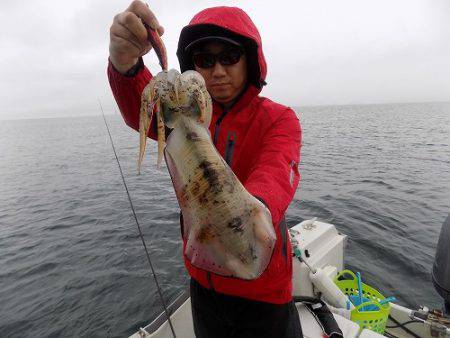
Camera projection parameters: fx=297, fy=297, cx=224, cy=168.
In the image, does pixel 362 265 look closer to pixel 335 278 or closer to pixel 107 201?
pixel 335 278

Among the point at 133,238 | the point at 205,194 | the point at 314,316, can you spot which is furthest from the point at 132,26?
the point at 133,238

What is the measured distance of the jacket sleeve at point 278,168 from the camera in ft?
5.48

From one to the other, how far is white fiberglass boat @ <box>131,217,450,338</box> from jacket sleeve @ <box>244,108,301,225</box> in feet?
8.68

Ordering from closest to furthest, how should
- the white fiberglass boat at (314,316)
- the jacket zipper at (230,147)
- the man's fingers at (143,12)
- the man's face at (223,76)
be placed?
the man's fingers at (143,12) < the man's face at (223,76) < the jacket zipper at (230,147) < the white fiberglass boat at (314,316)

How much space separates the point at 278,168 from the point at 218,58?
3.85 ft

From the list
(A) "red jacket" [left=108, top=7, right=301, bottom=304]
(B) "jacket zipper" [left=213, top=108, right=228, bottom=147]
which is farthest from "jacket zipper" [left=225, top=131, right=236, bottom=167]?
(B) "jacket zipper" [left=213, top=108, right=228, bottom=147]

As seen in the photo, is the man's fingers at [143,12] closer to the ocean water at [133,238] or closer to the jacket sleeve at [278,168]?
the jacket sleeve at [278,168]

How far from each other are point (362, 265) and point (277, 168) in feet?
29.2

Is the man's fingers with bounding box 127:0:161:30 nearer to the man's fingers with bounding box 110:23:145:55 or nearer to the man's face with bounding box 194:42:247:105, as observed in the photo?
the man's fingers with bounding box 110:23:145:55

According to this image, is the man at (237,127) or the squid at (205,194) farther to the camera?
the man at (237,127)

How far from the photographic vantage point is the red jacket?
2301mm

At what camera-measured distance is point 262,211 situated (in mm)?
1411

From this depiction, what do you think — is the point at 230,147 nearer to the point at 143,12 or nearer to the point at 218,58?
the point at 218,58

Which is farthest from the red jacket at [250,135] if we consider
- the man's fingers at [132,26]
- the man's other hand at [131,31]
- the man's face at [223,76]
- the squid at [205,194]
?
the squid at [205,194]
